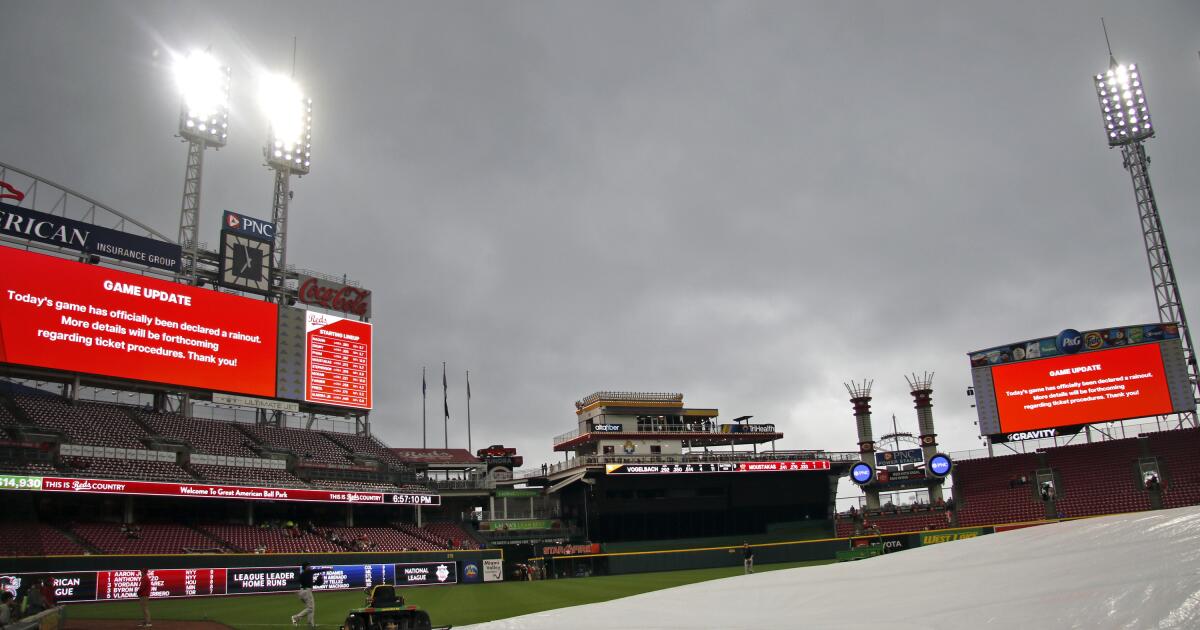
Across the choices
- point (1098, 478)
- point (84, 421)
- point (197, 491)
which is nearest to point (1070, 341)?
point (1098, 478)

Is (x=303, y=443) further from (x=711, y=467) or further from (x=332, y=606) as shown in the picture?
(x=711, y=467)

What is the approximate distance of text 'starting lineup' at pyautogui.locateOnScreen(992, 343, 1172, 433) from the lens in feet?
164

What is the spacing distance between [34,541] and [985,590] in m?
40.3

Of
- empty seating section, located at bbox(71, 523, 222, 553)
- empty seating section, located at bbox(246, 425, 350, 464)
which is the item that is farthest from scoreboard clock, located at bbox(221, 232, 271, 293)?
empty seating section, located at bbox(71, 523, 222, 553)

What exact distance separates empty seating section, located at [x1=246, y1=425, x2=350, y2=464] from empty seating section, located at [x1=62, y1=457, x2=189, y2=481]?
8660 mm

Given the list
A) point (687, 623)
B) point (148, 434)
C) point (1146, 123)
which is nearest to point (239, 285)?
point (148, 434)

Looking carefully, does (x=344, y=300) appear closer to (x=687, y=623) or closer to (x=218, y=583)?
(x=218, y=583)

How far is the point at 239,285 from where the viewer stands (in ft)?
166

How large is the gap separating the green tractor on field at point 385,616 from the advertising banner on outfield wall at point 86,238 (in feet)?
122

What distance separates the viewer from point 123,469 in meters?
39.7

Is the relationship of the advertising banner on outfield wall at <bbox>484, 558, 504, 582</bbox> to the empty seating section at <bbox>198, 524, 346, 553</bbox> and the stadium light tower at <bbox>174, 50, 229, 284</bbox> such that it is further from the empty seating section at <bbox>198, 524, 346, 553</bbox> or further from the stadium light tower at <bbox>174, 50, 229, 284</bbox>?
the stadium light tower at <bbox>174, 50, 229, 284</bbox>

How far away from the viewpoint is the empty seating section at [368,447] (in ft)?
180

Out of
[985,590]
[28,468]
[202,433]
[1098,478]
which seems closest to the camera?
[985,590]

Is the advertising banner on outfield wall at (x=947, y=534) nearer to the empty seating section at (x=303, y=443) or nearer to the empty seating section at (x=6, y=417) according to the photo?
the empty seating section at (x=303, y=443)
